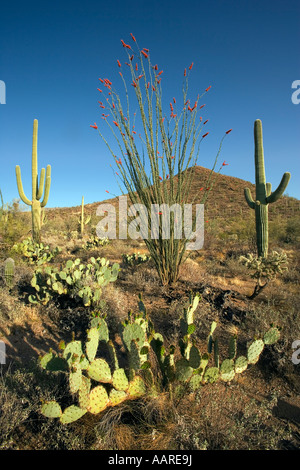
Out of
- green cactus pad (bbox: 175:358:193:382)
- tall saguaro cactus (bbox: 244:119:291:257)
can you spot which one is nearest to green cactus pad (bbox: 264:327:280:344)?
green cactus pad (bbox: 175:358:193:382)

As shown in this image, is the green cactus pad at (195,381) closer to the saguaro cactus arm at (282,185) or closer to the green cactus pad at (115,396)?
the green cactus pad at (115,396)

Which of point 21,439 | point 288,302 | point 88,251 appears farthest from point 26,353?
point 88,251

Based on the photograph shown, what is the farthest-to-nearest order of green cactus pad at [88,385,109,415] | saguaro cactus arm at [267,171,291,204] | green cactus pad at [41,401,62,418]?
saguaro cactus arm at [267,171,291,204], green cactus pad at [88,385,109,415], green cactus pad at [41,401,62,418]

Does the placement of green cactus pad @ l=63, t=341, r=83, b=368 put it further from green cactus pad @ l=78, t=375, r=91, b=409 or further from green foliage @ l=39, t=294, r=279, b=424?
green cactus pad @ l=78, t=375, r=91, b=409

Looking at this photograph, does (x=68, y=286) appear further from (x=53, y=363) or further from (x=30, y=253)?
(x=30, y=253)

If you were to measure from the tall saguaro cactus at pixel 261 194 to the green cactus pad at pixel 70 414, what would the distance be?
6529 millimetres

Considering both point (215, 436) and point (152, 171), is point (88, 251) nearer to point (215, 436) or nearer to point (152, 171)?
point (152, 171)

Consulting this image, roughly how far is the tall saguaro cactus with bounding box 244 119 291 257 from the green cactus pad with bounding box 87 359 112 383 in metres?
6.26

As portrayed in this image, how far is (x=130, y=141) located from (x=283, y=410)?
4459mm

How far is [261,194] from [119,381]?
24.0 ft

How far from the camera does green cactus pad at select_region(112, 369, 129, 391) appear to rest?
1.98m

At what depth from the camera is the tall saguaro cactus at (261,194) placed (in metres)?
7.29

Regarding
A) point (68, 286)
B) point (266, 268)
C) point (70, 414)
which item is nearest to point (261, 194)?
point (266, 268)

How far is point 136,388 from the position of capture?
209 centimetres
